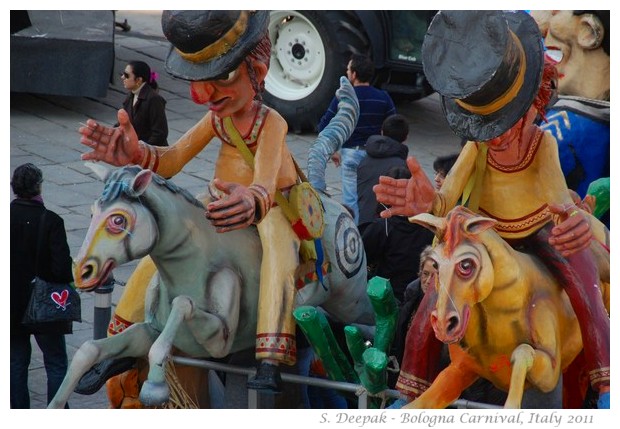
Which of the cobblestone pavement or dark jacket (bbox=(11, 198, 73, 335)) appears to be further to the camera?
the cobblestone pavement

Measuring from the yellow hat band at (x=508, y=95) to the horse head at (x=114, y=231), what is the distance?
4.60ft

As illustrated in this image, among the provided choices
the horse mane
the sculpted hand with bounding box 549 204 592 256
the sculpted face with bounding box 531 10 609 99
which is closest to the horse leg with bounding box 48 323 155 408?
the horse mane

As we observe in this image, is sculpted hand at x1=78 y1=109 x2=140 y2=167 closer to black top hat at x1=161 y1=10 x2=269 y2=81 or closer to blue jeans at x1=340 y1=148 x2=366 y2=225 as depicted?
black top hat at x1=161 y1=10 x2=269 y2=81

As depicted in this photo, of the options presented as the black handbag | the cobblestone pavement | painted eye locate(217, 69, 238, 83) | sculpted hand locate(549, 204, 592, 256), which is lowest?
A: the cobblestone pavement

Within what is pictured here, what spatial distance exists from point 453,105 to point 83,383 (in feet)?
6.98

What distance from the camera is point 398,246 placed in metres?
8.21

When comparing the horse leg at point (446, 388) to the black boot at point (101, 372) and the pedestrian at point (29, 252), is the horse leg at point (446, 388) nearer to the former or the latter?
the black boot at point (101, 372)

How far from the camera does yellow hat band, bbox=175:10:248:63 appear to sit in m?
6.83

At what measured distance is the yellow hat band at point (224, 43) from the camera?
6.83 m

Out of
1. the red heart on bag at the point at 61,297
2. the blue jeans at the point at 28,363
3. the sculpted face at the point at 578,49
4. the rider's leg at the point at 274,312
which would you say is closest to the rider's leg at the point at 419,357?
the rider's leg at the point at 274,312

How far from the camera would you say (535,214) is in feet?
22.0

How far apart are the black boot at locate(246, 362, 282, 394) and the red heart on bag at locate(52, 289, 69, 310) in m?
1.51

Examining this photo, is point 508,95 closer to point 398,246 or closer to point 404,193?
point 404,193

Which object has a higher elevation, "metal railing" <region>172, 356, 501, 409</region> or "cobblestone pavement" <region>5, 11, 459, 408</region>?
"metal railing" <region>172, 356, 501, 409</region>
